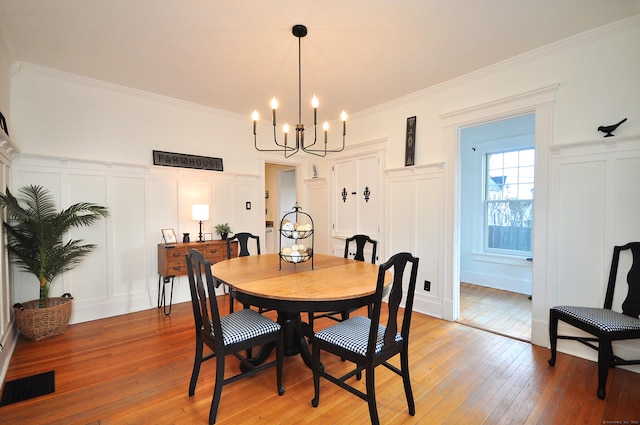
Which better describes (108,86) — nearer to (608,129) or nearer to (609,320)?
(608,129)

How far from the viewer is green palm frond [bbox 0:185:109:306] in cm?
278

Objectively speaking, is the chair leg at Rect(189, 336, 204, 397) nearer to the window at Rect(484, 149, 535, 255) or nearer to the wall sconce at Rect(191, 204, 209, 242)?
the wall sconce at Rect(191, 204, 209, 242)

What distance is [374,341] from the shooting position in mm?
1643

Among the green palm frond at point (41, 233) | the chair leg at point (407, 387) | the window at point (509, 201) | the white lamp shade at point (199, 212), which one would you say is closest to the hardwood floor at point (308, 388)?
the chair leg at point (407, 387)

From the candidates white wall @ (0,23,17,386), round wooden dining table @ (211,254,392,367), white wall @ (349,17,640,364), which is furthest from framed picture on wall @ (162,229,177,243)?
white wall @ (349,17,640,364)

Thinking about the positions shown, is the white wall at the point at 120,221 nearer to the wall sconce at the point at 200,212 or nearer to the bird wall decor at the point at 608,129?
the wall sconce at the point at 200,212

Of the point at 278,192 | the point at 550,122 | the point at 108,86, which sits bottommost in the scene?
the point at 278,192

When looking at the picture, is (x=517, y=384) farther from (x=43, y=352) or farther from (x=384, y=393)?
(x=43, y=352)

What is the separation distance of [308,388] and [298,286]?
781 mm

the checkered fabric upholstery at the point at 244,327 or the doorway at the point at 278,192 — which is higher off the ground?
the doorway at the point at 278,192

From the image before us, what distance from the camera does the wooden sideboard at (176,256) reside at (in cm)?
354

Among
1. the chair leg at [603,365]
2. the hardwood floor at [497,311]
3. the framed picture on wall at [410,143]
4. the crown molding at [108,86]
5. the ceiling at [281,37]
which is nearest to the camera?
the chair leg at [603,365]

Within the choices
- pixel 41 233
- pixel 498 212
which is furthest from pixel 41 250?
pixel 498 212

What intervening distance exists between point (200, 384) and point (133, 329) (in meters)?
1.48
